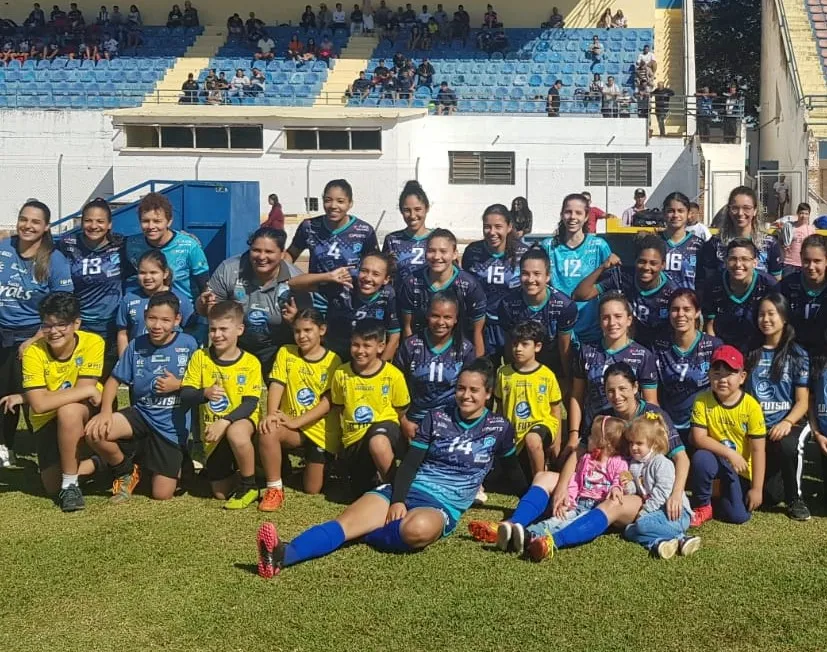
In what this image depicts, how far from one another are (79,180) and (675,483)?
20.9 meters

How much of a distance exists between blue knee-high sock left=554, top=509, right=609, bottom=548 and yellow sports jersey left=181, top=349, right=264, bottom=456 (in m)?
2.03

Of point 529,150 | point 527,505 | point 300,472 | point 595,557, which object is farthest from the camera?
point 529,150

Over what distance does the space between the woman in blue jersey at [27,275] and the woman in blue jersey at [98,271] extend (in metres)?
0.15

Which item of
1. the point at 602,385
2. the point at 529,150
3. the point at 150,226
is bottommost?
the point at 602,385

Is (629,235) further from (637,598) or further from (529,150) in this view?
(637,598)

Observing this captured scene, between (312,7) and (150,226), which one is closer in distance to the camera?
(150,226)

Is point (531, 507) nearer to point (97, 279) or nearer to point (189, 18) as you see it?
point (97, 279)

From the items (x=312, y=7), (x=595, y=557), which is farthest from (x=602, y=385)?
(x=312, y=7)

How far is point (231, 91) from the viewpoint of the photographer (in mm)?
25266

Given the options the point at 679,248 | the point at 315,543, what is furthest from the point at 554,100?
the point at 315,543

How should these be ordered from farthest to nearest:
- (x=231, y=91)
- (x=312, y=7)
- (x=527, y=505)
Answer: (x=312, y=7)
(x=231, y=91)
(x=527, y=505)

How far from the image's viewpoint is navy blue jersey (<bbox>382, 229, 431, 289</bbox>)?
6.89 metres

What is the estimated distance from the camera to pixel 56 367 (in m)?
6.24

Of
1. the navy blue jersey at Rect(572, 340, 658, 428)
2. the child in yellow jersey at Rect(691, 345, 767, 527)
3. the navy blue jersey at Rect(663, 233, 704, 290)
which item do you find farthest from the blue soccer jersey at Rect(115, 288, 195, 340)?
the child in yellow jersey at Rect(691, 345, 767, 527)
